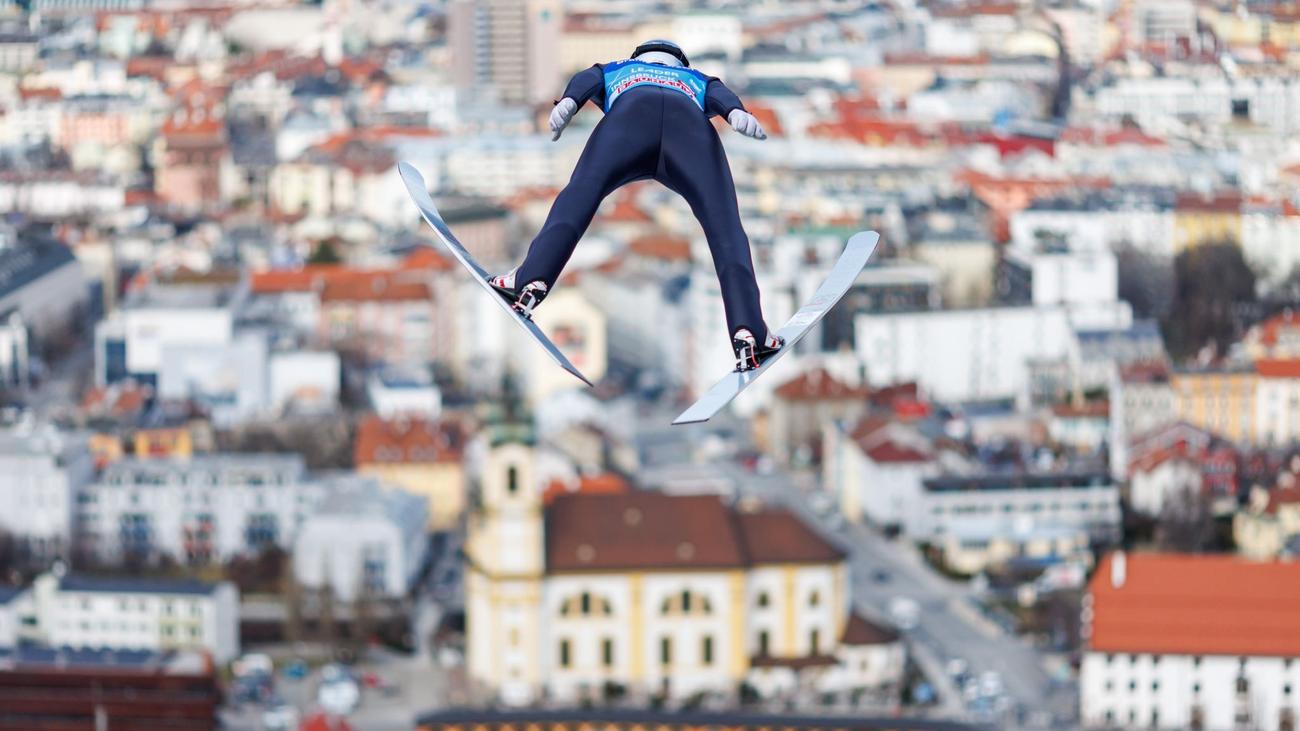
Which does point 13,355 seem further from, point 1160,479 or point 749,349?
point 749,349

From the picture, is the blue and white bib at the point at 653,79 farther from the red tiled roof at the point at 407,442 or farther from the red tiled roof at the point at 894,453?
the red tiled roof at the point at 407,442

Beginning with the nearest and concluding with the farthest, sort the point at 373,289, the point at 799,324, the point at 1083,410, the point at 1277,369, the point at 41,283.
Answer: the point at 799,324, the point at 1083,410, the point at 1277,369, the point at 373,289, the point at 41,283

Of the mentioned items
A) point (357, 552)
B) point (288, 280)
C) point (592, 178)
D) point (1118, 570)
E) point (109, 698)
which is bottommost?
point (109, 698)

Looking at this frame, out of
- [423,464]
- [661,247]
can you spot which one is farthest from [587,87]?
[661,247]

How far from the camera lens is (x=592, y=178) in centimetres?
391

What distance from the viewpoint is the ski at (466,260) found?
3.95 m

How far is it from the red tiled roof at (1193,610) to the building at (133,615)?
3684mm

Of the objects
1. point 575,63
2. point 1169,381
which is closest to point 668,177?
point 1169,381

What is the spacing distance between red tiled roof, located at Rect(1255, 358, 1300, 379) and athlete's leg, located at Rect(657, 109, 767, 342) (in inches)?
622

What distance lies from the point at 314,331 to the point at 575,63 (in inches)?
679

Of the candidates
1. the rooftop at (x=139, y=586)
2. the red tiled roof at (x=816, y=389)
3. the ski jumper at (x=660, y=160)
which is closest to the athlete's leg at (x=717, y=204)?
the ski jumper at (x=660, y=160)

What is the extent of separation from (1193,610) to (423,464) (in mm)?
5175

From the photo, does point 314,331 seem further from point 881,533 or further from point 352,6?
point 352,6

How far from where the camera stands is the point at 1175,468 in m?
17.3
